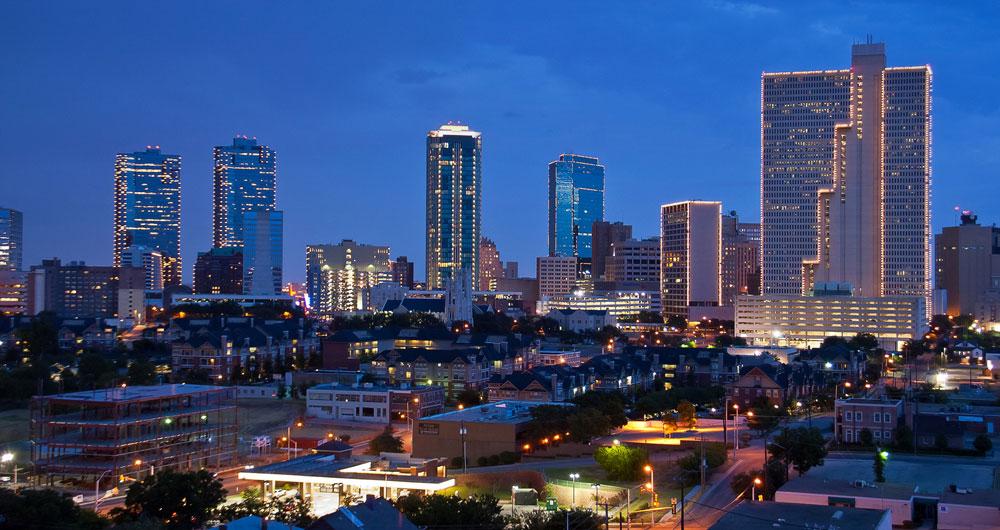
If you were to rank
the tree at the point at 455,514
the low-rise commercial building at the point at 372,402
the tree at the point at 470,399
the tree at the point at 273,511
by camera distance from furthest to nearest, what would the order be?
the tree at the point at 470,399 → the low-rise commercial building at the point at 372,402 → the tree at the point at 273,511 → the tree at the point at 455,514

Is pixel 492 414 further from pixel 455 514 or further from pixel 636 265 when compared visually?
pixel 636 265

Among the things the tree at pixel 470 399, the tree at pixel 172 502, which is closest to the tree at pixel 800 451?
the tree at pixel 172 502

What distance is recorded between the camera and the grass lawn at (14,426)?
4259 cm

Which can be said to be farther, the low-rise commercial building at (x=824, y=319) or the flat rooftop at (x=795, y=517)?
the low-rise commercial building at (x=824, y=319)

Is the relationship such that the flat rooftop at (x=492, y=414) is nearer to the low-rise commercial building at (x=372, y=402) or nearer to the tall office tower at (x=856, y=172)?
the low-rise commercial building at (x=372, y=402)

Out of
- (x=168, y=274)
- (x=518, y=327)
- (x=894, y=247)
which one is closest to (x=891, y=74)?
(x=894, y=247)

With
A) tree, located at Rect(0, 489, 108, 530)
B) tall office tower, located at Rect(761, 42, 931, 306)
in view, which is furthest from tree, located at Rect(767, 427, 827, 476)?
tall office tower, located at Rect(761, 42, 931, 306)

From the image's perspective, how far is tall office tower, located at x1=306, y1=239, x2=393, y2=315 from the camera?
575 feet

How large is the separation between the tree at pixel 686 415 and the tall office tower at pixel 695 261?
88754mm

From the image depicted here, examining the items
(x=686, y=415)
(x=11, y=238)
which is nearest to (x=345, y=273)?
(x=11, y=238)

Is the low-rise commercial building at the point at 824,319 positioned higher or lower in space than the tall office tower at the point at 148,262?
lower

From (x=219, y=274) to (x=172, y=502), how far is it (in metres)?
152

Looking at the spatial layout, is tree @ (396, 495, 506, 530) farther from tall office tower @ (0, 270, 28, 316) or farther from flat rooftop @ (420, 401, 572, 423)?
tall office tower @ (0, 270, 28, 316)

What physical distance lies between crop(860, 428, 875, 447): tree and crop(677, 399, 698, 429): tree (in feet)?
22.5
